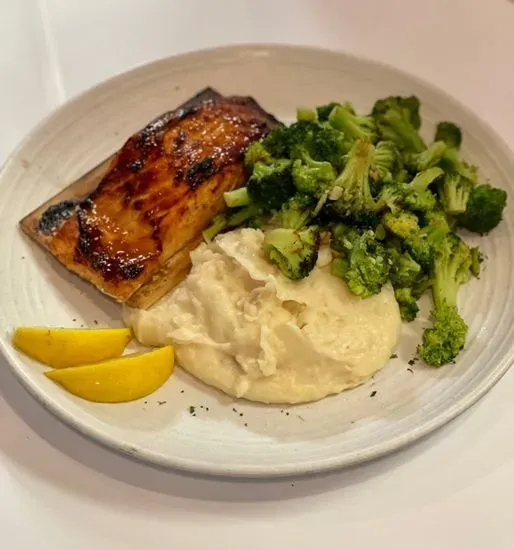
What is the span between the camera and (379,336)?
3430mm

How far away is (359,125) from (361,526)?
7.41ft

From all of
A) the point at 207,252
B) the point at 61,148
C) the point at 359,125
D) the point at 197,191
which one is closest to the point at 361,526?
the point at 207,252

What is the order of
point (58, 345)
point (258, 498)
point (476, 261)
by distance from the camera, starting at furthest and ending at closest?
point (476, 261)
point (58, 345)
point (258, 498)

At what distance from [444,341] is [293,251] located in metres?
0.83

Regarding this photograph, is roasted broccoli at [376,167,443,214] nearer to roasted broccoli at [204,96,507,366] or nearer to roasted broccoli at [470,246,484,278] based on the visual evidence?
roasted broccoli at [204,96,507,366]

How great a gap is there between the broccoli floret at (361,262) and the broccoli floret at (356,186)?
0.37 feet

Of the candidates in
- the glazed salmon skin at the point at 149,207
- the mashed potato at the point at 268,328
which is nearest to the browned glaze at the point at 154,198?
the glazed salmon skin at the point at 149,207

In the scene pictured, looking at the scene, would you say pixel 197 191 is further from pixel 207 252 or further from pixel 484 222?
pixel 484 222

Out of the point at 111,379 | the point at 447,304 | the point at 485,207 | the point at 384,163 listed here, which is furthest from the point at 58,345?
the point at 485,207

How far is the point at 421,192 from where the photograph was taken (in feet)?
12.6

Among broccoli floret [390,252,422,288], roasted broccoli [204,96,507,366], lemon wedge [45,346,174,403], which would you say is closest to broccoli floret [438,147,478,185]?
roasted broccoli [204,96,507,366]

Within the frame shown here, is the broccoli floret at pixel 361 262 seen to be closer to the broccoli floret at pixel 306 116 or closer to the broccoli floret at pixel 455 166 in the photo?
the broccoli floret at pixel 455 166

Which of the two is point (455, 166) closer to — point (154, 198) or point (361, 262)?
point (361, 262)

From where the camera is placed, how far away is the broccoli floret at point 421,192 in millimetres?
3723
